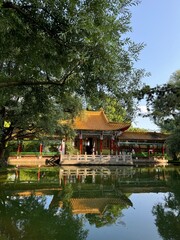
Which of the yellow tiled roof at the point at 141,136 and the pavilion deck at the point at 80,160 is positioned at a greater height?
the yellow tiled roof at the point at 141,136

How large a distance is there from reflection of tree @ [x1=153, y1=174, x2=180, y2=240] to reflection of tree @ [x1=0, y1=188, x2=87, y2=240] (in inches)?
62.8

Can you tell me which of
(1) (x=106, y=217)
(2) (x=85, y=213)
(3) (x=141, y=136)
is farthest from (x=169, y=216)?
(3) (x=141, y=136)

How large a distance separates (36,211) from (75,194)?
2.45 metres

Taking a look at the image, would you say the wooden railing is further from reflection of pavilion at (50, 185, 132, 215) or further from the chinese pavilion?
reflection of pavilion at (50, 185, 132, 215)

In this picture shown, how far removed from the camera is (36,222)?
18.7 feet

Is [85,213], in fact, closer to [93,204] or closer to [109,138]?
[93,204]

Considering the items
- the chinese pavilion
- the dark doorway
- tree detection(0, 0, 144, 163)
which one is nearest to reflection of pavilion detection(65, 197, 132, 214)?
tree detection(0, 0, 144, 163)

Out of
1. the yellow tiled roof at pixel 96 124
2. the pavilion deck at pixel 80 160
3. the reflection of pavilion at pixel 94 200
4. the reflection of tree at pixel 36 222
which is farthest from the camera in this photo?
the yellow tiled roof at pixel 96 124

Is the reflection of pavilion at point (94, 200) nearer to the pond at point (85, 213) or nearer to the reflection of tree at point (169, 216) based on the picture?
the pond at point (85, 213)

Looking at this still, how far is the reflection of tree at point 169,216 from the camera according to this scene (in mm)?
5098

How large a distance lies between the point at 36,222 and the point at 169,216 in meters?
3.11

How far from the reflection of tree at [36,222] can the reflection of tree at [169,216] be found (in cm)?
159

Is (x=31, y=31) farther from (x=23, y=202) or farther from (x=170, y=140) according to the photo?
(x=170, y=140)

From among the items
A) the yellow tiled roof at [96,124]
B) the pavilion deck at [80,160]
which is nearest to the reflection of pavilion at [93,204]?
the pavilion deck at [80,160]
